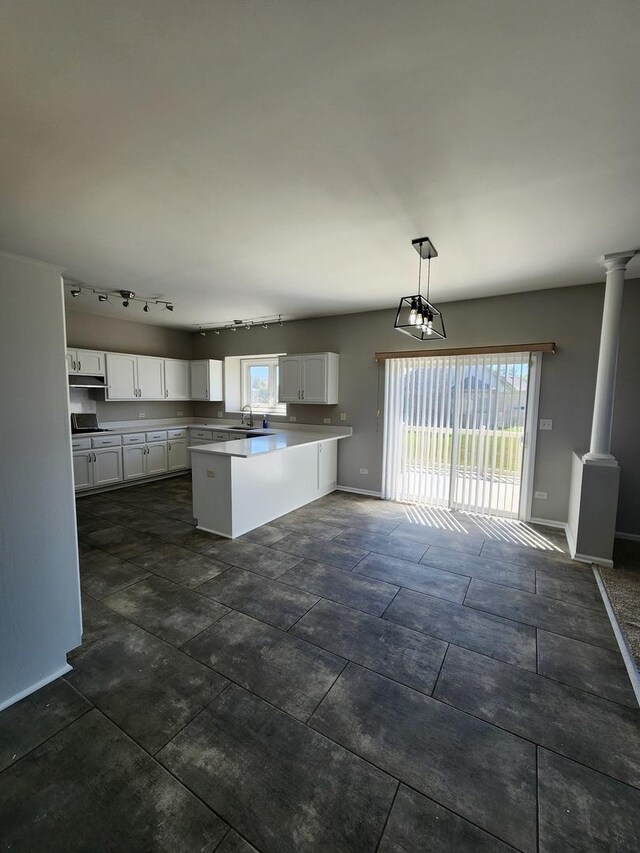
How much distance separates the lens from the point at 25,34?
1.20 metres

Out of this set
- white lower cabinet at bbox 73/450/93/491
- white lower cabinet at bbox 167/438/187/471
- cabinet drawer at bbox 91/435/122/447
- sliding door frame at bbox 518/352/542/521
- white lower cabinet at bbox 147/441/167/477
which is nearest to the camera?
sliding door frame at bbox 518/352/542/521

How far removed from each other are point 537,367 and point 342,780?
4.14 meters

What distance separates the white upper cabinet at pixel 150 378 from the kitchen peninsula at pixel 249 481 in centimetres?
270

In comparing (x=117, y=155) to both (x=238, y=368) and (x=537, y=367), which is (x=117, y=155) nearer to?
(x=537, y=367)

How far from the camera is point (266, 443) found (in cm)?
446

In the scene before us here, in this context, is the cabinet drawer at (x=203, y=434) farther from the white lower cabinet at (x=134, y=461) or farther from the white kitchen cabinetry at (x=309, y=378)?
the white kitchen cabinetry at (x=309, y=378)

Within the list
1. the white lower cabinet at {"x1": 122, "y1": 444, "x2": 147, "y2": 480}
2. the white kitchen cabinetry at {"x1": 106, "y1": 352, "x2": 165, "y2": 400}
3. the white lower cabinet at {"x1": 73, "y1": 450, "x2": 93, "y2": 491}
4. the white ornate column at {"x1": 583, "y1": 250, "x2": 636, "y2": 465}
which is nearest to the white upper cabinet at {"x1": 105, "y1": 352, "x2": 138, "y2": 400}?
the white kitchen cabinetry at {"x1": 106, "y1": 352, "x2": 165, "y2": 400}

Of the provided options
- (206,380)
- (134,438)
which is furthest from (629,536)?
(134,438)

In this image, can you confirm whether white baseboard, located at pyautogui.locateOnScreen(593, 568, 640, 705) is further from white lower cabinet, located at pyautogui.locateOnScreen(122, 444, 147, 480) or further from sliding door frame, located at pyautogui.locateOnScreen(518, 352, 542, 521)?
white lower cabinet, located at pyautogui.locateOnScreen(122, 444, 147, 480)

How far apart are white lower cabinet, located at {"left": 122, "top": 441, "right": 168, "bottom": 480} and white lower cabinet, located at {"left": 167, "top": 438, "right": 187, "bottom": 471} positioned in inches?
4.2

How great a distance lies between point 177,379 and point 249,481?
3.76 m

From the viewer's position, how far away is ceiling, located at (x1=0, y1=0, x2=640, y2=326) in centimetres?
117

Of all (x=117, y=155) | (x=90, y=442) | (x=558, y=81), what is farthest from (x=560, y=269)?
(x=90, y=442)

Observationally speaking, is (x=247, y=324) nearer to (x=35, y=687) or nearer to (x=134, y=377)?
(x=134, y=377)
